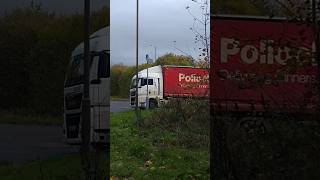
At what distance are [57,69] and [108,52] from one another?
22.4 inches

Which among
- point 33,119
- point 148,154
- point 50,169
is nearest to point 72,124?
point 33,119

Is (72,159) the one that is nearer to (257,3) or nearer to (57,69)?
(57,69)

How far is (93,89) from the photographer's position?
5.65 m

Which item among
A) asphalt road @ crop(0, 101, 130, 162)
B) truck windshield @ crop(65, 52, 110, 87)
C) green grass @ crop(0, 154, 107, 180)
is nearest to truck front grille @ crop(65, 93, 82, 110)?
truck windshield @ crop(65, 52, 110, 87)

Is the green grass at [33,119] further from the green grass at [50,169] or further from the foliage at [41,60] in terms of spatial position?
the green grass at [50,169]

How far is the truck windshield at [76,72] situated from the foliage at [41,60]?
0.07 metres

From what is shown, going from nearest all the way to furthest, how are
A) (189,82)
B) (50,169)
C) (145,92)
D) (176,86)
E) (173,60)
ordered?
(50,169)
(173,60)
(189,82)
(145,92)
(176,86)

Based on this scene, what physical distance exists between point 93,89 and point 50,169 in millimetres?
979

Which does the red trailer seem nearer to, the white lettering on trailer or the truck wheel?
the white lettering on trailer

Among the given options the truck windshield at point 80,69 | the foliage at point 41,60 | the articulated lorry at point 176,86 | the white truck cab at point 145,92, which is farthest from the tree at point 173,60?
the foliage at point 41,60

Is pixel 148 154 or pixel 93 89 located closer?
pixel 93 89

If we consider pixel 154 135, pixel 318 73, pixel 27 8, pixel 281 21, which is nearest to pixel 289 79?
pixel 281 21

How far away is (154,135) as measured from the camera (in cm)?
653

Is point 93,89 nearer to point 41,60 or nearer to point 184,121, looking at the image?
point 41,60
